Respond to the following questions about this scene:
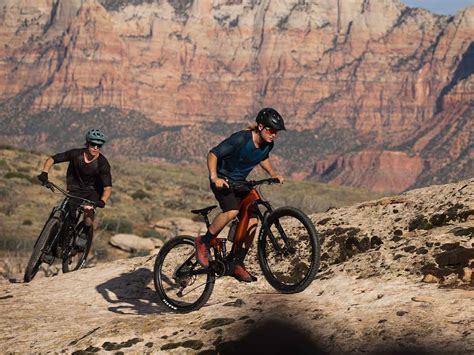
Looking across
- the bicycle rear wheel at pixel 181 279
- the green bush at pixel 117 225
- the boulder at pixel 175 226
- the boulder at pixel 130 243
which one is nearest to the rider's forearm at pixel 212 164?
the bicycle rear wheel at pixel 181 279

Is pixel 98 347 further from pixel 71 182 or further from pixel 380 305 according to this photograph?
pixel 71 182

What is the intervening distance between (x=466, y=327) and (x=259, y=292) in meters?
3.25

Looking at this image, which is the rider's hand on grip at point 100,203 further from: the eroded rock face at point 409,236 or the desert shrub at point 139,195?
the desert shrub at point 139,195

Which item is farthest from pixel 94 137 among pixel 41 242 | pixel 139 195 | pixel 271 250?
pixel 139 195

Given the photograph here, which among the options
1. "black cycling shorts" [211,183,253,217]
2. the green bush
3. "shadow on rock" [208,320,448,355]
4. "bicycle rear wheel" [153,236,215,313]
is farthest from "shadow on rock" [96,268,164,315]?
the green bush

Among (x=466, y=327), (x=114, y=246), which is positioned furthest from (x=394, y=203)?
(x=114, y=246)

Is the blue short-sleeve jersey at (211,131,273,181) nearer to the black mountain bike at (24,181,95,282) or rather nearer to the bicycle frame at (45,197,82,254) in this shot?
the black mountain bike at (24,181,95,282)

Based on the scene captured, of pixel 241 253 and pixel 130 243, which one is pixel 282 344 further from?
pixel 130 243

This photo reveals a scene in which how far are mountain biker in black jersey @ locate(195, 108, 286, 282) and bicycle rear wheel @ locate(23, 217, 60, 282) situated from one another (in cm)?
416

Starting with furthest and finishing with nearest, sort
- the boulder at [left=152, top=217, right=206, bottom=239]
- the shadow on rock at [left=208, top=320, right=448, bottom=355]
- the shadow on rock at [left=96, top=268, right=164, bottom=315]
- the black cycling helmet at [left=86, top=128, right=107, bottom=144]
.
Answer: the boulder at [left=152, top=217, right=206, bottom=239]
the black cycling helmet at [left=86, top=128, right=107, bottom=144]
the shadow on rock at [left=96, top=268, right=164, bottom=315]
the shadow on rock at [left=208, top=320, right=448, bottom=355]

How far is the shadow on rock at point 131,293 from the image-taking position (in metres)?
9.11

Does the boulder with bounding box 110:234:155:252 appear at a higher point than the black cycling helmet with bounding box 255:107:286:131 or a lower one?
lower

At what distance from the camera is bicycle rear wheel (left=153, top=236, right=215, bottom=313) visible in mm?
8256

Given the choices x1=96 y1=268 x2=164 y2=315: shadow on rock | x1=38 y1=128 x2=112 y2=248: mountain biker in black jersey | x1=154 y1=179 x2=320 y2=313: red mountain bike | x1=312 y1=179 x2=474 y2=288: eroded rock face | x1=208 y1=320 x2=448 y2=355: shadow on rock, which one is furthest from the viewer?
x1=38 y1=128 x2=112 y2=248: mountain biker in black jersey
